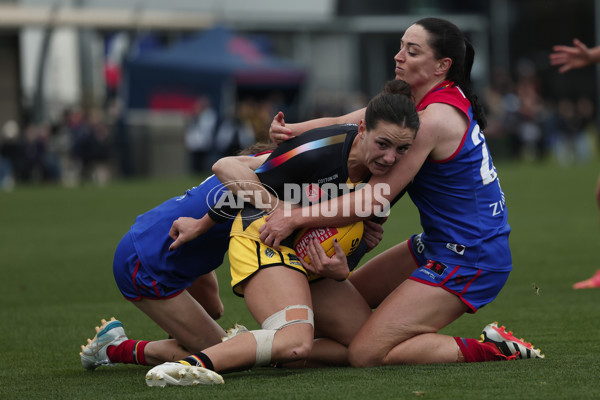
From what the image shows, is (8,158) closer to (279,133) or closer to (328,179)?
(279,133)

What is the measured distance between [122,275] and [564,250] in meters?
6.53

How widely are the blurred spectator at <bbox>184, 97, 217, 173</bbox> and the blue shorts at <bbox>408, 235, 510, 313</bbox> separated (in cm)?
2086

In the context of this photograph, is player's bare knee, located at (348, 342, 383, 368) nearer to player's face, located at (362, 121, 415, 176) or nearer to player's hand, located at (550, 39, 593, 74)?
player's face, located at (362, 121, 415, 176)

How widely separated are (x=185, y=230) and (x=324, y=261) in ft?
2.47

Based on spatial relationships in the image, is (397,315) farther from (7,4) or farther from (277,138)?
(7,4)

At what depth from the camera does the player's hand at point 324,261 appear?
501cm

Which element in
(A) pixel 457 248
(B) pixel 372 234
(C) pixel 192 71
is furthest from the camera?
(C) pixel 192 71

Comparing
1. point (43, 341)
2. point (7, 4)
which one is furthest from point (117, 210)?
point (7, 4)

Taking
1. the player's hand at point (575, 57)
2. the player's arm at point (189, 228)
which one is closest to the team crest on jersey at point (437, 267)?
the player's arm at point (189, 228)

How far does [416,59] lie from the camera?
5.28 meters

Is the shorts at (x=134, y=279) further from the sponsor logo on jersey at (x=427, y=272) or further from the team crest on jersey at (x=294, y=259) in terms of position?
the sponsor logo on jersey at (x=427, y=272)

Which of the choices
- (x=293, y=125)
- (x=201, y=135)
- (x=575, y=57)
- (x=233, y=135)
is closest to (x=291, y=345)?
(x=293, y=125)

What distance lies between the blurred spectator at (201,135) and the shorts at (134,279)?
20.5m

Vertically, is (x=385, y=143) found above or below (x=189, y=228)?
above
